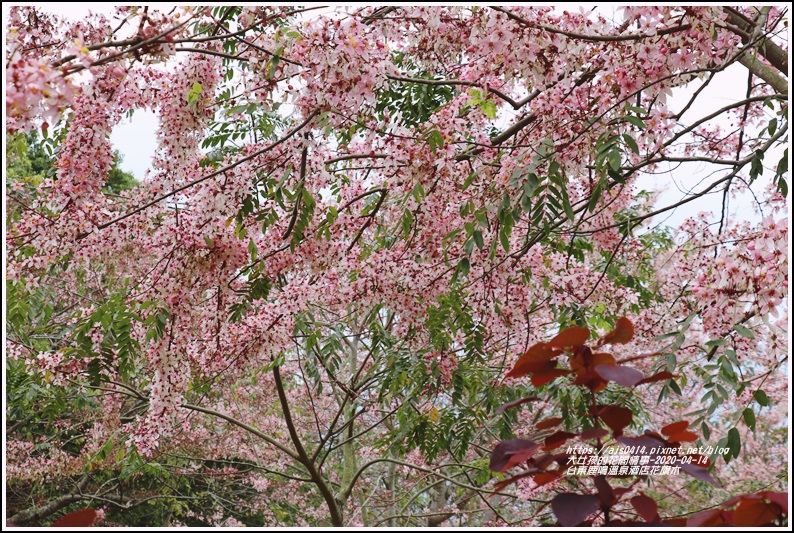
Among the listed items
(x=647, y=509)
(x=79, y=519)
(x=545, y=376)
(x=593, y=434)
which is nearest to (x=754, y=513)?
(x=647, y=509)

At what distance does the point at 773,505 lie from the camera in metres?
0.95

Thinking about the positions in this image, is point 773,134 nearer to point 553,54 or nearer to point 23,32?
point 553,54

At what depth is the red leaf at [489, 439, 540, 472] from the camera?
0.96 meters

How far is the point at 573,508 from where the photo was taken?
0.95 meters

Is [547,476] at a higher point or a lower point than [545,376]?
lower

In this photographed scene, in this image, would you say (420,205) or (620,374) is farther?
(420,205)

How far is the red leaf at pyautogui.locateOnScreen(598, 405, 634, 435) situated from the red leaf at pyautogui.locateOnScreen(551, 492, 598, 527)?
0.13 m

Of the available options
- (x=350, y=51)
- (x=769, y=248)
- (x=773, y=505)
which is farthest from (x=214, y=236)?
(x=773, y=505)

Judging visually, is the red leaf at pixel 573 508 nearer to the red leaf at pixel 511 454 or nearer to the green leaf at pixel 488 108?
the red leaf at pixel 511 454

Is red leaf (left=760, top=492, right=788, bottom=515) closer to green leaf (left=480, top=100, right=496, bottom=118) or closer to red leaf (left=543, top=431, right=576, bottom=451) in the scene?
red leaf (left=543, top=431, right=576, bottom=451)

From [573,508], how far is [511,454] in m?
0.12

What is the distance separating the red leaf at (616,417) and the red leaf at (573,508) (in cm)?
13

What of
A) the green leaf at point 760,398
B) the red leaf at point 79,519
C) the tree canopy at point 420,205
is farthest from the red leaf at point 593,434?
the green leaf at point 760,398

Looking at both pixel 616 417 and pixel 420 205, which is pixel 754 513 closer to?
pixel 616 417
